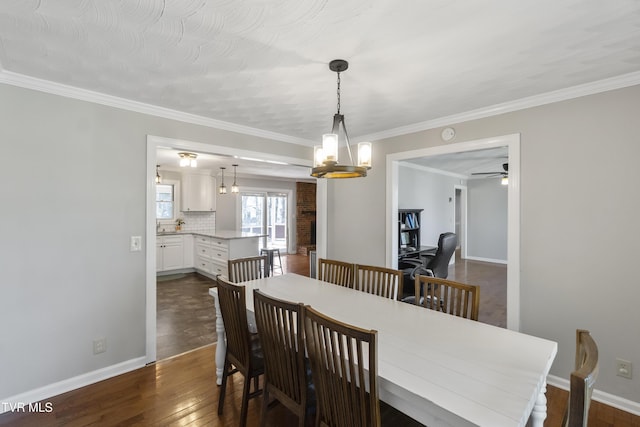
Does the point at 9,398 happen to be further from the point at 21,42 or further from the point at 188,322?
the point at 21,42

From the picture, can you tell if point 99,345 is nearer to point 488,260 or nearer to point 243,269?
point 243,269

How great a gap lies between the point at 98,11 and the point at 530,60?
2451 mm

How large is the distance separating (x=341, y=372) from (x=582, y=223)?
2.28 m

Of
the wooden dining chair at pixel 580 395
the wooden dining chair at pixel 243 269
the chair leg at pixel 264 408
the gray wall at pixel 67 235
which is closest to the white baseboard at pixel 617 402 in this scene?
the wooden dining chair at pixel 580 395

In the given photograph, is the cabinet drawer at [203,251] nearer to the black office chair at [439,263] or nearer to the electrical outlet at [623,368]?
the black office chair at [439,263]

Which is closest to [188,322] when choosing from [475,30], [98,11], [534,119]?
[98,11]

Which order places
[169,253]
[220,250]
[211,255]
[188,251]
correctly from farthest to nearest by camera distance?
[188,251] < [169,253] < [211,255] < [220,250]

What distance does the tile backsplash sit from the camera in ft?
22.4

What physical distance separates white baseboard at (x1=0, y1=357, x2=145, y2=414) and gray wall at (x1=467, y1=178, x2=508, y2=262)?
8182 mm

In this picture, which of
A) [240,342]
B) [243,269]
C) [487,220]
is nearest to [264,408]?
[240,342]

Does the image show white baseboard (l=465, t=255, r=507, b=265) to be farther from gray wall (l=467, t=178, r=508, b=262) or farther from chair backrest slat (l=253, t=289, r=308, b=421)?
chair backrest slat (l=253, t=289, r=308, b=421)
